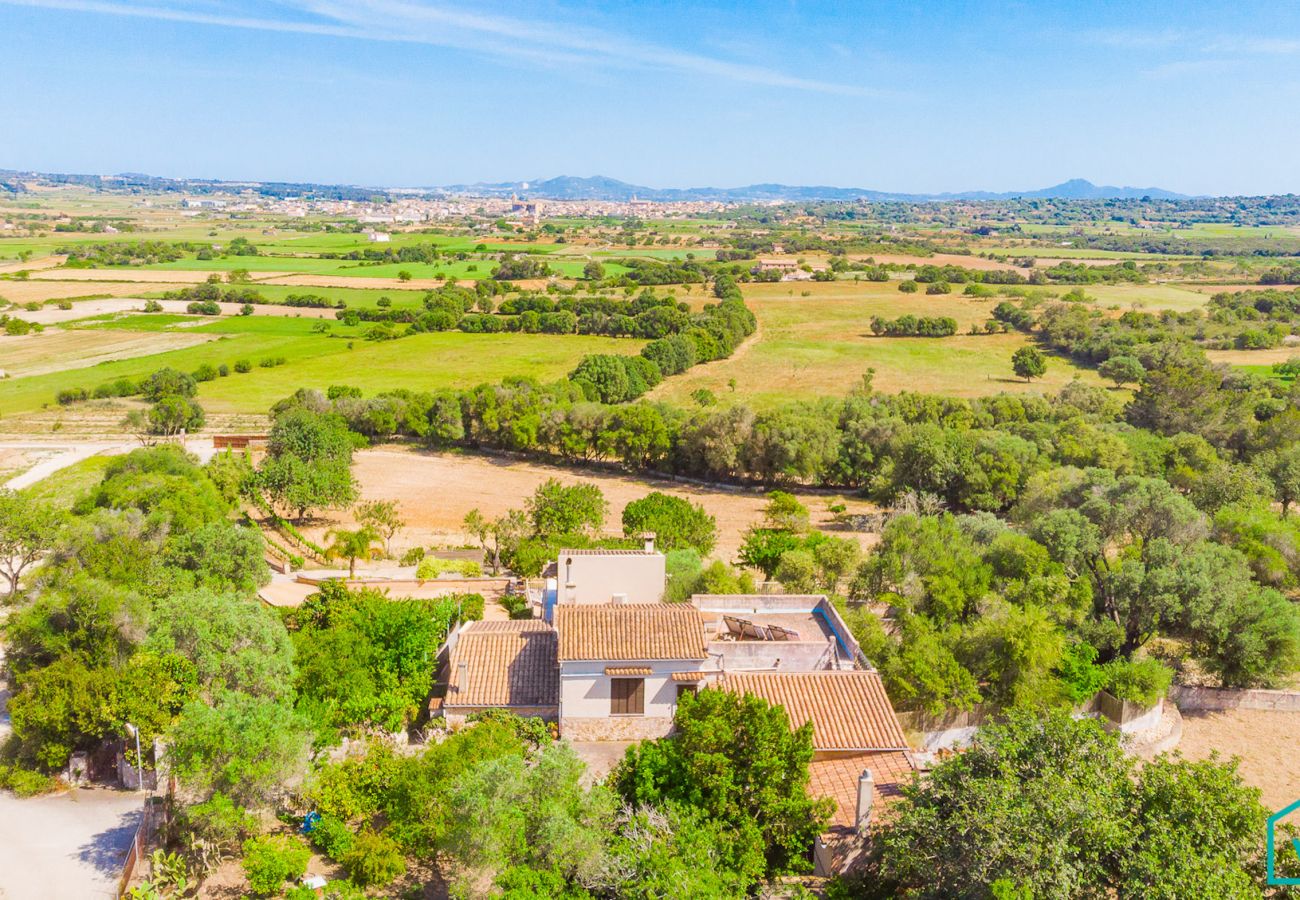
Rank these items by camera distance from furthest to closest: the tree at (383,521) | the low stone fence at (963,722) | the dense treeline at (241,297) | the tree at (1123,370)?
the dense treeline at (241,297) → the tree at (1123,370) → the tree at (383,521) → the low stone fence at (963,722)

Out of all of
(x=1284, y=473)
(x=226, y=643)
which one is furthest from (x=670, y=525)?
(x=1284, y=473)

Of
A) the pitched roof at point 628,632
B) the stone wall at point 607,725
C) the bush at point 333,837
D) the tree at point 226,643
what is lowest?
the bush at point 333,837

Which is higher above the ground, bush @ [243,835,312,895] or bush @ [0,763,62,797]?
bush @ [243,835,312,895]

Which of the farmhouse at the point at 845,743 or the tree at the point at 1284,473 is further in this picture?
the tree at the point at 1284,473

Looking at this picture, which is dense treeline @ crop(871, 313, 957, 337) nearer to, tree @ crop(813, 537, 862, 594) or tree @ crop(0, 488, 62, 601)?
tree @ crop(813, 537, 862, 594)

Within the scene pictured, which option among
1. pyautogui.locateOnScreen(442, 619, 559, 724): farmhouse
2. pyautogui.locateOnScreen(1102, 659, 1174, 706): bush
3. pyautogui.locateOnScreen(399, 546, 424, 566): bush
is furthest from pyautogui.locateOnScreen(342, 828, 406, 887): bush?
pyautogui.locateOnScreen(399, 546, 424, 566): bush

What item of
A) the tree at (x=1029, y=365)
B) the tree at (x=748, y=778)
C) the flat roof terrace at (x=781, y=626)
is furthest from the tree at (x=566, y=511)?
the tree at (x=1029, y=365)

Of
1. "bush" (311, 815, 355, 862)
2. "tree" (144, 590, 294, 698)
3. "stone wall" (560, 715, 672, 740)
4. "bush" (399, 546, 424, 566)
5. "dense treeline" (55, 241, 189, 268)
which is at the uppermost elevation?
"dense treeline" (55, 241, 189, 268)

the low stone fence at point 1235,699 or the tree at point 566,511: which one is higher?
the tree at point 566,511

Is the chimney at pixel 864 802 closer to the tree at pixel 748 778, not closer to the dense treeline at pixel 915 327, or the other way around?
the tree at pixel 748 778
